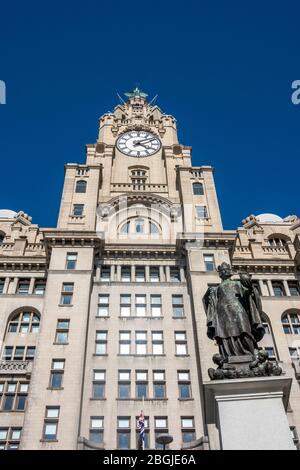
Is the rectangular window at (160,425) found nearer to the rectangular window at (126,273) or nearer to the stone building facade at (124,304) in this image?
the stone building facade at (124,304)

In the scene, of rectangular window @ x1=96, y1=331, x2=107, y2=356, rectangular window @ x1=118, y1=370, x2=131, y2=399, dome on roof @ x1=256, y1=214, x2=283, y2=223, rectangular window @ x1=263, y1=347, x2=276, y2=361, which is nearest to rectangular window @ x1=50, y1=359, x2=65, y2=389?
rectangular window @ x1=96, y1=331, x2=107, y2=356

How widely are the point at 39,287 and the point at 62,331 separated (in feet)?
25.3

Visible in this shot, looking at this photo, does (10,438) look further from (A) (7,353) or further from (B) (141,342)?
(B) (141,342)

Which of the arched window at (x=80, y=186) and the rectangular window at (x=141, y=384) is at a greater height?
the arched window at (x=80, y=186)

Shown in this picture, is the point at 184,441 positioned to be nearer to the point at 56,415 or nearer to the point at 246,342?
the point at 56,415

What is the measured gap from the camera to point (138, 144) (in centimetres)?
5828

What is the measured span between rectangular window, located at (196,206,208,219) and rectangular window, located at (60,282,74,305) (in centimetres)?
1421

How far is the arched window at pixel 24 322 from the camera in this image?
36156 millimetres

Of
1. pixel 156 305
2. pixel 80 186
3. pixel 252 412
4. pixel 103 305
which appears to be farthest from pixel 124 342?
pixel 252 412

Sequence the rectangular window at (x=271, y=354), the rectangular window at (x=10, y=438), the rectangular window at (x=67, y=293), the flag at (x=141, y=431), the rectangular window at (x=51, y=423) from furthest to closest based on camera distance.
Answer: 1. the rectangular window at (x=67, y=293)
2. the rectangular window at (x=271, y=354)
3. the rectangular window at (x=10, y=438)
4. the rectangular window at (x=51, y=423)
5. the flag at (x=141, y=431)

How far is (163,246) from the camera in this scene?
40875 mm

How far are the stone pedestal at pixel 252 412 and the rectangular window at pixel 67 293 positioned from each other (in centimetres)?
2315

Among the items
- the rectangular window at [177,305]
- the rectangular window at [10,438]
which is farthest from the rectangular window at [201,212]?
the rectangular window at [10,438]
